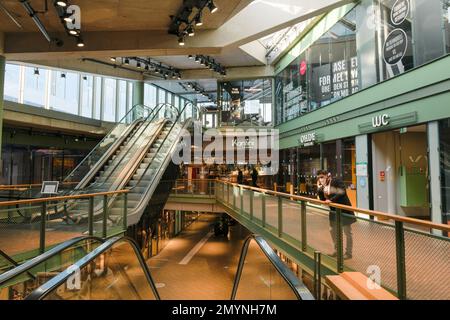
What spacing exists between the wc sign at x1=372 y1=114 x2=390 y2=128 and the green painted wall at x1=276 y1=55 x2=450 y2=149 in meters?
0.13

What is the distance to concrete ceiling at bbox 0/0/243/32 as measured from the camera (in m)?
7.23

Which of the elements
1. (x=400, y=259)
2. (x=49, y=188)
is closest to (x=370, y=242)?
(x=400, y=259)

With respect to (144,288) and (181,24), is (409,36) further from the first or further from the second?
(144,288)

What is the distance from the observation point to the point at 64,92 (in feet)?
61.2

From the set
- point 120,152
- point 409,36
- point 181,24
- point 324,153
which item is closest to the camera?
point 409,36

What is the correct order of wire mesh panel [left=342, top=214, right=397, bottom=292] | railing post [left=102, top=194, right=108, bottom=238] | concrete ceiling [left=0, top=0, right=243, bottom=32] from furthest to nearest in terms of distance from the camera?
1. concrete ceiling [left=0, top=0, right=243, bottom=32]
2. railing post [left=102, top=194, right=108, bottom=238]
3. wire mesh panel [left=342, top=214, right=397, bottom=292]

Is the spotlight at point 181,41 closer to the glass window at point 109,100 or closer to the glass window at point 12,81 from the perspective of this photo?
the glass window at point 12,81

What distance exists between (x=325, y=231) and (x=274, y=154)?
14869 mm

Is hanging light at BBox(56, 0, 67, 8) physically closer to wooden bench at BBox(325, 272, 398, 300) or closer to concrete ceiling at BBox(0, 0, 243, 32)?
concrete ceiling at BBox(0, 0, 243, 32)

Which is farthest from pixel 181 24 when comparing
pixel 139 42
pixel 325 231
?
pixel 325 231

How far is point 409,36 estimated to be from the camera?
771cm

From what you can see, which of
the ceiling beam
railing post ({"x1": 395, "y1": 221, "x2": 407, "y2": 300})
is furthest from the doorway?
the ceiling beam

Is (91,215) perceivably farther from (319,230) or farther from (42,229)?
(319,230)

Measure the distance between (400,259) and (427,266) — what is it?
305mm
